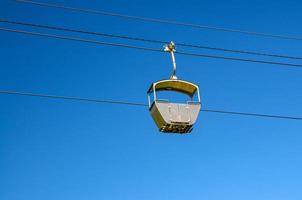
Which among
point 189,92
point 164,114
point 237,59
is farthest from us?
point 237,59

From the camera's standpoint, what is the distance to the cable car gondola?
9.13 meters

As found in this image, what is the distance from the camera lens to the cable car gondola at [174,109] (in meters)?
9.13

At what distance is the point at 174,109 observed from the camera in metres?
9.20

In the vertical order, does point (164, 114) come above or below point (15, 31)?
below

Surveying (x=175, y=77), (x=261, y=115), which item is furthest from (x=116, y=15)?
(x=261, y=115)

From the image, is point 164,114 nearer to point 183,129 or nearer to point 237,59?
point 183,129

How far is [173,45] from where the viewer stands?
997 cm

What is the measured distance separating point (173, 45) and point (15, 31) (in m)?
3.13

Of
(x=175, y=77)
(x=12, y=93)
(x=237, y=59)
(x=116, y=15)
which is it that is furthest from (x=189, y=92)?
(x=12, y=93)

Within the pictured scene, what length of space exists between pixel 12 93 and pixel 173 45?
11.0ft

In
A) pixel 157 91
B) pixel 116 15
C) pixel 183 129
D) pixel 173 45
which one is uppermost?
pixel 116 15

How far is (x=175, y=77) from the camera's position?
9477 millimetres

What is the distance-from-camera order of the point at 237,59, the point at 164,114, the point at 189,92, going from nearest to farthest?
the point at 164,114 → the point at 189,92 → the point at 237,59

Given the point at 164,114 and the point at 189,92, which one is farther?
the point at 189,92
